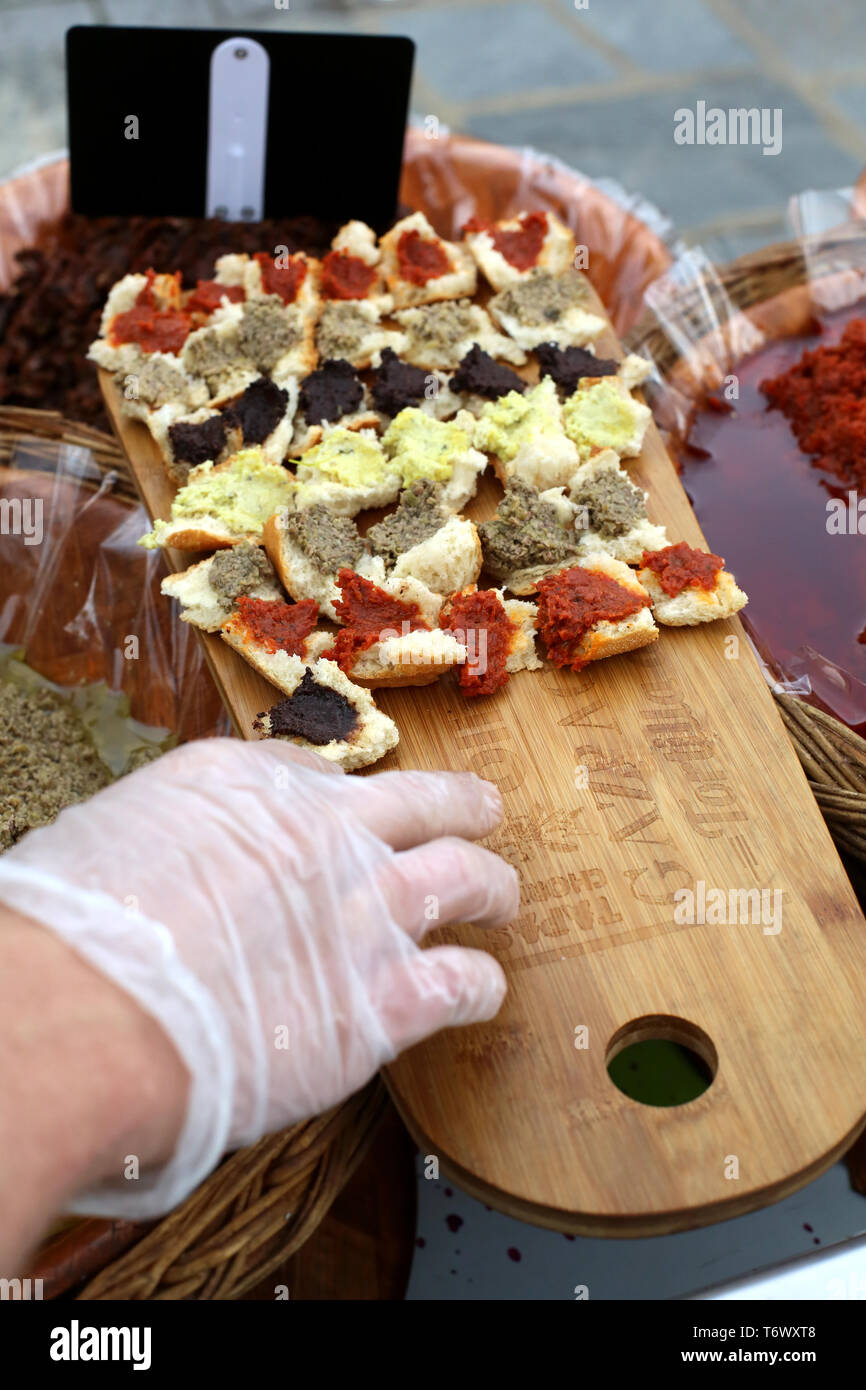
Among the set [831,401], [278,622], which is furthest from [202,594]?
[831,401]

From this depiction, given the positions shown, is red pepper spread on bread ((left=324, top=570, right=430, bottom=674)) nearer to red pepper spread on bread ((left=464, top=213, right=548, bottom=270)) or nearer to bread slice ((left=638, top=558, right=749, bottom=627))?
bread slice ((left=638, top=558, right=749, bottom=627))

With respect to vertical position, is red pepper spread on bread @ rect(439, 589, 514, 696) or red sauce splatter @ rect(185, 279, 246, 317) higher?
red sauce splatter @ rect(185, 279, 246, 317)

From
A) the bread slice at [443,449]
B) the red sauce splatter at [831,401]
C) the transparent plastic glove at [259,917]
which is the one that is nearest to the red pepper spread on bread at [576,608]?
the bread slice at [443,449]

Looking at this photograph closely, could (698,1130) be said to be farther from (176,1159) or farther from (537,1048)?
(176,1159)

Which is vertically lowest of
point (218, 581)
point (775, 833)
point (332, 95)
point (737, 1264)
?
point (737, 1264)

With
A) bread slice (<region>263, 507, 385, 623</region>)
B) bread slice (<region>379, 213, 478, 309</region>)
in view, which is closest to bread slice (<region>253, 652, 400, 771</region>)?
bread slice (<region>263, 507, 385, 623</region>)

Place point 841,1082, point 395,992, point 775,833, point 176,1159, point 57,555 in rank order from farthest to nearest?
point 57,555
point 775,833
point 841,1082
point 395,992
point 176,1159

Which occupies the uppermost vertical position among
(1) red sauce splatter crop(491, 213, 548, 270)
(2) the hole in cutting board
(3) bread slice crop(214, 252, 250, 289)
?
(1) red sauce splatter crop(491, 213, 548, 270)

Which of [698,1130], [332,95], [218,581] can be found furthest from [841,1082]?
[332,95]
